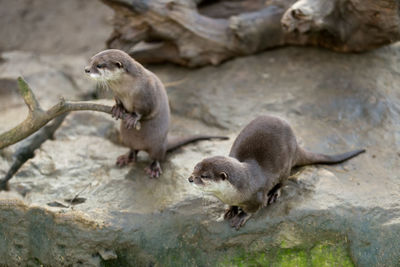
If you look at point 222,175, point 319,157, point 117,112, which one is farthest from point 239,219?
point 117,112

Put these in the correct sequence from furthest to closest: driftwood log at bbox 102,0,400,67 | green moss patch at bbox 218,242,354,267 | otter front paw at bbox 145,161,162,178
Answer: driftwood log at bbox 102,0,400,67 → otter front paw at bbox 145,161,162,178 → green moss patch at bbox 218,242,354,267

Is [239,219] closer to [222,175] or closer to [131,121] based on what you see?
[222,175]

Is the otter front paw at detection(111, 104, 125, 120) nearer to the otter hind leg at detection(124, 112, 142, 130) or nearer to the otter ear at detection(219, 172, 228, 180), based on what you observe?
the otter hind leg at detection(124, 112, 142, 130)

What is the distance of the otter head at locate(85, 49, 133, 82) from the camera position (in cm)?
328

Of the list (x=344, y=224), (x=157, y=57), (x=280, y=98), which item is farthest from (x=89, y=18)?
(x=344, y=224)

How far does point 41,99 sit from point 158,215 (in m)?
2.35

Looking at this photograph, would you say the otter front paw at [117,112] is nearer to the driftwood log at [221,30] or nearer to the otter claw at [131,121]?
the otter claw at [131,121]

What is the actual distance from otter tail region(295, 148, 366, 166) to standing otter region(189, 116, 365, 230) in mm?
46

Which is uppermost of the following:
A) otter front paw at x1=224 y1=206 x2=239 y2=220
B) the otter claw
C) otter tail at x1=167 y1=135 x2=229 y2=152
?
the otter claw

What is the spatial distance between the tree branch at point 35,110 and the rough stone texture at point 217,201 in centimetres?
40

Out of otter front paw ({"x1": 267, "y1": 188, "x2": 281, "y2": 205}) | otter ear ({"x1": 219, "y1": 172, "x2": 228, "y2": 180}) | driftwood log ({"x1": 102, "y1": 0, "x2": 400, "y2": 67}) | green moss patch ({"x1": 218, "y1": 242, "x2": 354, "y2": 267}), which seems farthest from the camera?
driftwood log ({"x1": 102, "y1": 0, "x2": 400, "y2": 67})

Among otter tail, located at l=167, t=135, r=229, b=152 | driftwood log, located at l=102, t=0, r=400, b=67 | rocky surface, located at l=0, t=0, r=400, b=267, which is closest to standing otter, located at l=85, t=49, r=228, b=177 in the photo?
otter tail, located at l=167, t=135, r=229, b=152

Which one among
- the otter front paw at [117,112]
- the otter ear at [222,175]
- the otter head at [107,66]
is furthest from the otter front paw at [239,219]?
the otter head at [107,66]

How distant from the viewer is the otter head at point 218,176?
2.87 metres
